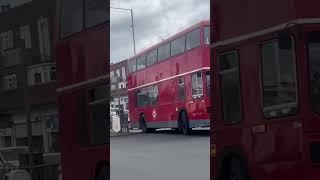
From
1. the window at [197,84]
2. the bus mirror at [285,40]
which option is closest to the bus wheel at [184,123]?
the window at [197,84]

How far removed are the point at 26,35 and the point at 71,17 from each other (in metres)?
0.14

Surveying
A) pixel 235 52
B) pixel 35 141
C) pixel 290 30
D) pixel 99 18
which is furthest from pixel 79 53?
pixel 290 30

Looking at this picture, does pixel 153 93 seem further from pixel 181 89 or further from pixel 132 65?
pixel 132 65

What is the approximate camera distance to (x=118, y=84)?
5.07ft

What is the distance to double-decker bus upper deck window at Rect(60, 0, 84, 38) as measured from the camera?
4.79ft

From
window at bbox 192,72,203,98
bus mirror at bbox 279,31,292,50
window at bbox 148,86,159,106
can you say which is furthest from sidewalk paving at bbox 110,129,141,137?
bus mirror at bbox 279,31,292,50

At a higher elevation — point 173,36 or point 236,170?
point 173,36

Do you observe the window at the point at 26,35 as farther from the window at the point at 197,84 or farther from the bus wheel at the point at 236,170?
the bus wheel at the point at 236,170

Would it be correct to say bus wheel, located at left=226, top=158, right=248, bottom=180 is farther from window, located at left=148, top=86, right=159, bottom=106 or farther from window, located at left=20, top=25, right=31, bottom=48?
window, located at left=20, top=25, right=31, bottom=48

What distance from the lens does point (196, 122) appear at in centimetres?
173

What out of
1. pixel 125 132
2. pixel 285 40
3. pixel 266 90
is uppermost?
pixel 285 40

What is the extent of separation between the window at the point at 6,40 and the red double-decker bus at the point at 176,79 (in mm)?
338

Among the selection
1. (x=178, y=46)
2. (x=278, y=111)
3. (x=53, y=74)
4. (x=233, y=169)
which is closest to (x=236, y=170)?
(x=233, y=169)

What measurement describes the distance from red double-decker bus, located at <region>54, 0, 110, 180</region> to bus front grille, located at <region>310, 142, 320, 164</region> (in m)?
0.51
